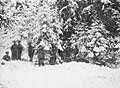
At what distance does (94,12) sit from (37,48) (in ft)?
23.4

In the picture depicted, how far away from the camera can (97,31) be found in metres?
23.8

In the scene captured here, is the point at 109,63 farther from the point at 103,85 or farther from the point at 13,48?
the point at 13,48

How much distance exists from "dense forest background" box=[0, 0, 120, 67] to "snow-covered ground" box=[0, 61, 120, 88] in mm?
7894

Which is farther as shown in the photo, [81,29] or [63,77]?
[81,29]

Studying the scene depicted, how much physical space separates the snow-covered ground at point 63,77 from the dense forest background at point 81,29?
789 centimetres

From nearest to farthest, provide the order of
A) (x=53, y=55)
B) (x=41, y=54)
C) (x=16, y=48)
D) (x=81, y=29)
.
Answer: (x=81, y=29) < (x=41, y=54) < (x=53, y=55) < (x=16, y=48)

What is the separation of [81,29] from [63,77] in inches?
439

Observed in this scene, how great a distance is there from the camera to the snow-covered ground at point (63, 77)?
42.5ft

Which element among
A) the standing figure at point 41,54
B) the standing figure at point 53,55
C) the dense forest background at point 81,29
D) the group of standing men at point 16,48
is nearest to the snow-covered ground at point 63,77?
the dense forest background at point 81,29

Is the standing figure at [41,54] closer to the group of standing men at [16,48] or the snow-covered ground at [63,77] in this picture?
the group of standing men at [16,48]

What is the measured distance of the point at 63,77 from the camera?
14.3 metres

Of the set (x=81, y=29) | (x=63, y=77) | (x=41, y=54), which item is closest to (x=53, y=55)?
(x=41, y=54)

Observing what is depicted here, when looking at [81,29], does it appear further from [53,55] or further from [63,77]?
[63,77]

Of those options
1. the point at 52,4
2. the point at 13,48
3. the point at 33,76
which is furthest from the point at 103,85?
the point at 13,48
